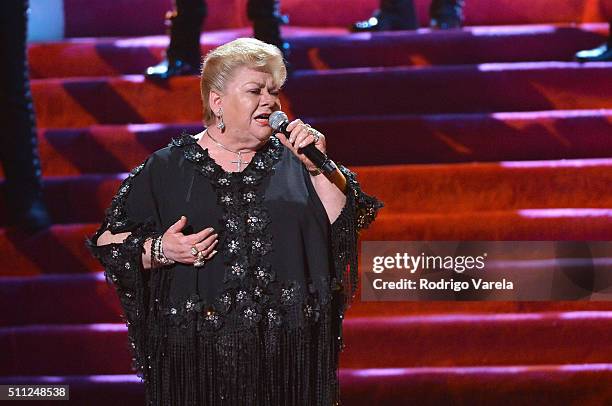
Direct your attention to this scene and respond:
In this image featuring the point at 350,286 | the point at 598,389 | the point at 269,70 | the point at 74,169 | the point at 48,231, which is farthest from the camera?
the point at 74,169

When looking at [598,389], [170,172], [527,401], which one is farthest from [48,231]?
[598,389]

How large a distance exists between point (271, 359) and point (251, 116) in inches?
19.3

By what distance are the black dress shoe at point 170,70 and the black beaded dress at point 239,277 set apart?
174 centimetres

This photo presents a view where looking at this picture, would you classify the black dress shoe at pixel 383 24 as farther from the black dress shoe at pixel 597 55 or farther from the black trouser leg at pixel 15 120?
the black trouser leg at pixel 15 120

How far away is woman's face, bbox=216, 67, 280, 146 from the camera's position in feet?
6.01

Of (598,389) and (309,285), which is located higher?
(309,285)

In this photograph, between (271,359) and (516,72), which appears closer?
(271,359)

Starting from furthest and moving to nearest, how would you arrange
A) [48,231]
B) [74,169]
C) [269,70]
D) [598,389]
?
[74,169] < [48,231] < [598,389] < [269,70]

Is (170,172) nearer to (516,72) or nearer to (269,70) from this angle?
(269,70)

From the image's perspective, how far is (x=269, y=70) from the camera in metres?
1.84

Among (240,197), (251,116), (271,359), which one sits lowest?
(271,359)

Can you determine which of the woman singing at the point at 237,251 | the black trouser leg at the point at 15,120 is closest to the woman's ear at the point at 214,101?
the woman singing at the point at 237,251

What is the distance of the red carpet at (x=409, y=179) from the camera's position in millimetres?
2996

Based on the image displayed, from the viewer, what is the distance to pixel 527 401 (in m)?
2.96
